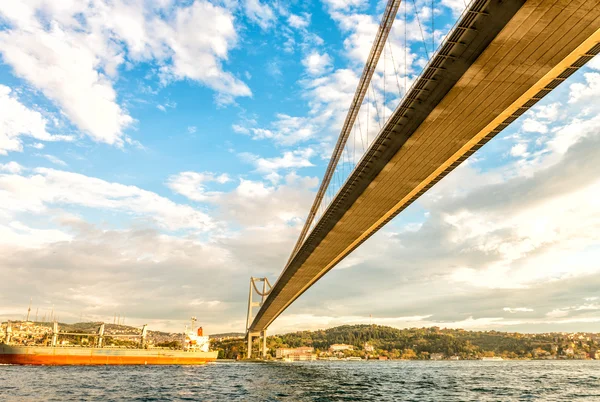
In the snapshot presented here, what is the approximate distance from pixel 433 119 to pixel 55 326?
6440 centimetres

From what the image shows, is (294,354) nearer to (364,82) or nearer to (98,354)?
(98,354)

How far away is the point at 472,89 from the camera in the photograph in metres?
19.5

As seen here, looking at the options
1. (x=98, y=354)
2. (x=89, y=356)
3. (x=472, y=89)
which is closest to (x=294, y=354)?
(x=98, y=354)

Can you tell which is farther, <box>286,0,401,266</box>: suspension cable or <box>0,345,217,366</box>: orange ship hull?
<box>0,345,217,366</box>: orange ship hull

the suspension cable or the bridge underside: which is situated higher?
the suspension cable

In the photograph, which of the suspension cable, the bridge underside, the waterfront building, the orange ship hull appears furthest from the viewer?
the waterfront building

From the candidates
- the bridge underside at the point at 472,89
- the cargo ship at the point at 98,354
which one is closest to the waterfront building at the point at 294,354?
the cargo ship at the point at 98,354

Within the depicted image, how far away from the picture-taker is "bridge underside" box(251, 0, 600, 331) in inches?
590

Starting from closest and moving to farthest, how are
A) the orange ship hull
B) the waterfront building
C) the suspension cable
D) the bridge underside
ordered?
the bridge underside
the suspension cable
the orange ship hull
the waterfront building

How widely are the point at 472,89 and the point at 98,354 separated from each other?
6363 cm

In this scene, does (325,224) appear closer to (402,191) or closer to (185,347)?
(402,191)

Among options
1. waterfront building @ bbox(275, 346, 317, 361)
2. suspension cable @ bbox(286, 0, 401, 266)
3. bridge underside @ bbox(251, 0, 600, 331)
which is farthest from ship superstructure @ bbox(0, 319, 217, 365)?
waterfront building @ bbox(275, 346, 317, 361)

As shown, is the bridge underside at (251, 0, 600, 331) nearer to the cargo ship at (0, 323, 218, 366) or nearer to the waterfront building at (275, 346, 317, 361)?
the cargo ship at (0, 323, 218, 366)

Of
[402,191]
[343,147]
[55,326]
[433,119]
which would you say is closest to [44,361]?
[55,326]
